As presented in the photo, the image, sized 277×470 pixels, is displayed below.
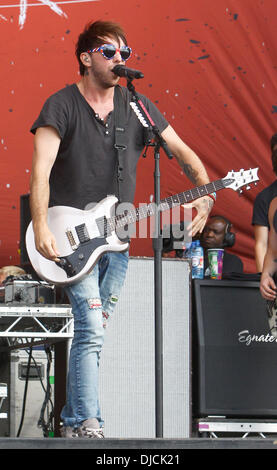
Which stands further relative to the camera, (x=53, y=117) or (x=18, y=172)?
(x=18, y=172)

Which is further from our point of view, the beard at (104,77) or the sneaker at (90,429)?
the beard at (104,77)

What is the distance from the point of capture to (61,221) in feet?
11.3

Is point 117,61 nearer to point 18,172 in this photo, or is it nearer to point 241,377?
point 241,377

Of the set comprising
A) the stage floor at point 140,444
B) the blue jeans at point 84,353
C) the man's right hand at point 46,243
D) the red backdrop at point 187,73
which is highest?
the red backdrop at point 187,73

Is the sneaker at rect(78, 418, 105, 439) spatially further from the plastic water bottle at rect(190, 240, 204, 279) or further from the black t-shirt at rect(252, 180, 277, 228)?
the black t-shirt at rect(252, 180, 277, 228)

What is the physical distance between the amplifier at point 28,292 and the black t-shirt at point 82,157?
0.84 metres

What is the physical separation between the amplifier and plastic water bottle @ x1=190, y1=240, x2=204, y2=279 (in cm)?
79

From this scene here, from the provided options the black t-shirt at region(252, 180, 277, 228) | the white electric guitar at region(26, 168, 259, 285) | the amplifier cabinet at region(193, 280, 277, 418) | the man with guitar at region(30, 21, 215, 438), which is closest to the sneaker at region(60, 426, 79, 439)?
the man with guitar at region(30, 21, 215, 438)

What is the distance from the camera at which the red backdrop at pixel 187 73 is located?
6062 mm

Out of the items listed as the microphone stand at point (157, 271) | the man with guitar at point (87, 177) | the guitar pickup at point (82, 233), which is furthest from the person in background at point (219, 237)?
the guitar pickup at point (82, 233)

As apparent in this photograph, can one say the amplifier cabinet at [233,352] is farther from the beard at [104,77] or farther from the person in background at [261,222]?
the beard at [104,77]

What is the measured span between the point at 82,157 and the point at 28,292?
3.34 feet

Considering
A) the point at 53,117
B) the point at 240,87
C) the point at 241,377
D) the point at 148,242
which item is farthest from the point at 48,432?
the point at 240,87

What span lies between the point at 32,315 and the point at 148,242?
6.95 feet
